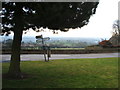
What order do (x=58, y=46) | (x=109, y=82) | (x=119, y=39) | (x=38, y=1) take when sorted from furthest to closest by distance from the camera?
(x=119, y=39), (x=58, y=46), (x=109, y=82), (x=38, y=1)

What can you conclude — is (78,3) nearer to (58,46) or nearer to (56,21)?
(56,21)

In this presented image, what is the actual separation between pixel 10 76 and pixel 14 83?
4.29 ft

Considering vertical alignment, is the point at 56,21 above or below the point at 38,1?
below

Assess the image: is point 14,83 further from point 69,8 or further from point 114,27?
point 114,27

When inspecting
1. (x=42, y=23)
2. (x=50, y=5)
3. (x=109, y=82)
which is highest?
(x=50, y=5)

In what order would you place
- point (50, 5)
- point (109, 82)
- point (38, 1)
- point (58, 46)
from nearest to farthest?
1. point (50, 5)
2. point (38, 1)
3. point (109, 82)
4. point (58, 46)

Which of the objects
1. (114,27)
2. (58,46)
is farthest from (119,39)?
(58,46)

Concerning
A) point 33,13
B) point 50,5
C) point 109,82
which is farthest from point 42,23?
point 109,82

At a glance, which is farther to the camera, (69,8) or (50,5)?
(69,8)

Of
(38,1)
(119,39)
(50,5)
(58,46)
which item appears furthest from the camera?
(119,39)

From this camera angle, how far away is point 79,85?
8469 mm

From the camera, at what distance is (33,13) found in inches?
336

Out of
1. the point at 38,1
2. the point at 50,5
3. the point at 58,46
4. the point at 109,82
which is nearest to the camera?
the point at 50,5

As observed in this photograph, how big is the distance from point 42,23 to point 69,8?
1.18 metres
